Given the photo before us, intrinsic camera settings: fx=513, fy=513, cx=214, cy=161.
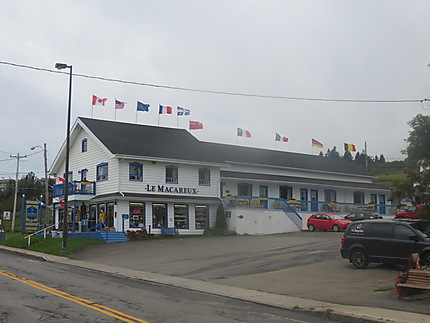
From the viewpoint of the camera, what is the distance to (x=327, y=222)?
37562 millimetres

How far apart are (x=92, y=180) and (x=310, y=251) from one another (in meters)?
20.2

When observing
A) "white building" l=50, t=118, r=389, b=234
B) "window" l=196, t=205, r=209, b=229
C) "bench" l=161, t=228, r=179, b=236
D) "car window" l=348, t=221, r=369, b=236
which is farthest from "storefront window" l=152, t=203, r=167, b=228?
"car window" l=348, t=221, r=369, b=236

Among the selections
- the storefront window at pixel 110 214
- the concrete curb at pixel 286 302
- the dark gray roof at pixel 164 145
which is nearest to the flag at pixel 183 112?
the dark gray roof at pixel 164 145

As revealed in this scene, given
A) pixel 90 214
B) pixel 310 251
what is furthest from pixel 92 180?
pixel 310 251

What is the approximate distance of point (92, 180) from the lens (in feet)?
126

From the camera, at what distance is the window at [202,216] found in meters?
38.2

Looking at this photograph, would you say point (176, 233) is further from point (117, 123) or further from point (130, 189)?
point (117, 123)

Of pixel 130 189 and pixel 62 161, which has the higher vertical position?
pixel 62 161

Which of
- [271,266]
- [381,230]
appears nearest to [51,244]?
[271,266]

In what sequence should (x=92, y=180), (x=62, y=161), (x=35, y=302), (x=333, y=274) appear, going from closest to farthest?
(x=35, y=302)
(x=333, y=274)
(x=92, y=180)
(x=62, y=161)

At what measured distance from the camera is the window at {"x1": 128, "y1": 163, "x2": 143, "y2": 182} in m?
35.7

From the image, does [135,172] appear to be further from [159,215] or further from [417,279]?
[417,279]

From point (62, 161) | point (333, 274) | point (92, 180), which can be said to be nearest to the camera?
point (333, 274)

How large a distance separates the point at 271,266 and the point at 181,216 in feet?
58.5
